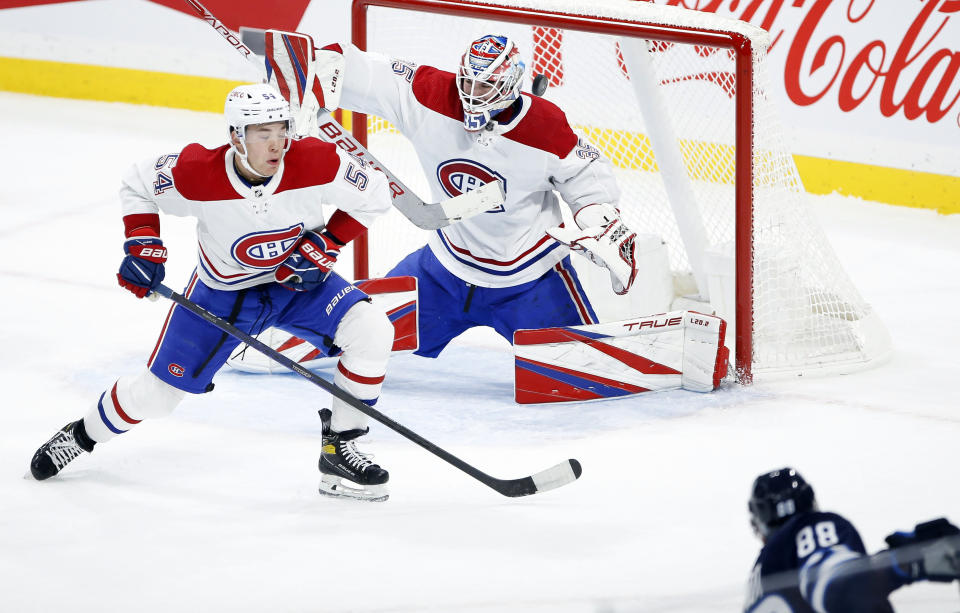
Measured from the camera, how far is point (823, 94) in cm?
534

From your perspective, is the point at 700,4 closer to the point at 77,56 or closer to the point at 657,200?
the point at 657,200

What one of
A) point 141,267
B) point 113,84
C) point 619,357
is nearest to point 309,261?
point 141,267

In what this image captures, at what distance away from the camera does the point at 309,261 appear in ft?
9.40

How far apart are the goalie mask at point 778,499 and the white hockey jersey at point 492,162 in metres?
1.67

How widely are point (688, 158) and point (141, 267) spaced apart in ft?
6.50

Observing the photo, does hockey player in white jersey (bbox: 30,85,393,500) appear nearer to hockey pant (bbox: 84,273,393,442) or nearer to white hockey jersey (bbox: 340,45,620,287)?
hockey pant (bbox: 84,273,393,442)

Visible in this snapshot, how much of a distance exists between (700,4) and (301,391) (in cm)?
270

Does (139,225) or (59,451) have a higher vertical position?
(139,225)

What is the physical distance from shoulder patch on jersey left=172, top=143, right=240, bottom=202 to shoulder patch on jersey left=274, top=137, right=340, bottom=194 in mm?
115

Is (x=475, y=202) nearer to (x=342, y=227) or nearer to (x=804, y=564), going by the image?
(x=342, y=227)

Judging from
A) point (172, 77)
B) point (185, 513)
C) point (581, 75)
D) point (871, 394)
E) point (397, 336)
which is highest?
point (172, 77)

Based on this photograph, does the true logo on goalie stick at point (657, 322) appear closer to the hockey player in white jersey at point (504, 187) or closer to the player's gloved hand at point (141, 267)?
the hockey player in white jersey at point (504, 187)

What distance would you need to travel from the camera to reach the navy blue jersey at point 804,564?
1.73m

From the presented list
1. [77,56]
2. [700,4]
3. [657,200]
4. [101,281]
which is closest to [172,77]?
[77,56]
